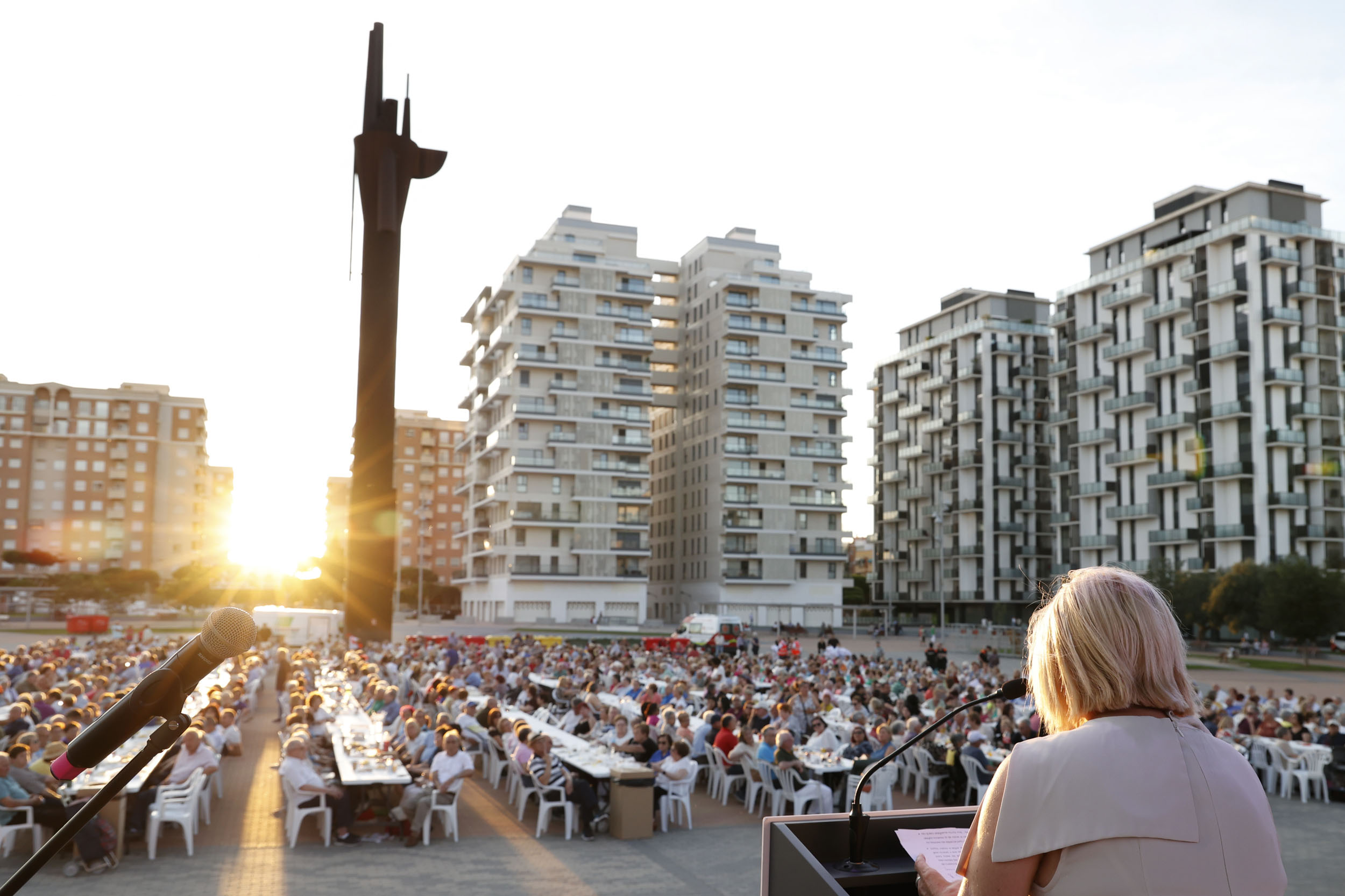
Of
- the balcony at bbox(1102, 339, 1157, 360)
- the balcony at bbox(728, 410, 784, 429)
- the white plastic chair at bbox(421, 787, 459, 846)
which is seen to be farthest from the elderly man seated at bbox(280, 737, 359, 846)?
the balcony at bbox(728, 410, 784, 429)

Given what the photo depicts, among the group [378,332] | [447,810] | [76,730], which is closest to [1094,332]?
[378,332]

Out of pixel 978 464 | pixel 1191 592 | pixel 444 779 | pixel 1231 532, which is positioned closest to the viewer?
pixel 444 779

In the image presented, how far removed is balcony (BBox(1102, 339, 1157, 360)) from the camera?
72312 millimetres

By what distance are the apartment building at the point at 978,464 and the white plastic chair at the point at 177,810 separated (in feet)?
259

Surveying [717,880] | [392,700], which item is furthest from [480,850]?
[392,700]

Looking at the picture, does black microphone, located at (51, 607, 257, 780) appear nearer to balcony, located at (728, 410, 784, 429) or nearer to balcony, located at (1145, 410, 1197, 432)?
balcony, located at (1145, 410, 1197, 432)

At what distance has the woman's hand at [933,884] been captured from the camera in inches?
83.2

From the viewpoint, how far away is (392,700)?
18234mm

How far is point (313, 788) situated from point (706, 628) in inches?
1869

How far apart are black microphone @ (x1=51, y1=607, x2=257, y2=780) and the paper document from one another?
167cm

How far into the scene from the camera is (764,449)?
87375 mm

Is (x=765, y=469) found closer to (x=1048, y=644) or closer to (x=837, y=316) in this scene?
(x=837, y=316)

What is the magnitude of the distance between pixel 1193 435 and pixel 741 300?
3768 cm

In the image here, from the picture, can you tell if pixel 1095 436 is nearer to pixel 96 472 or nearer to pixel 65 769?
pixel 65 769
